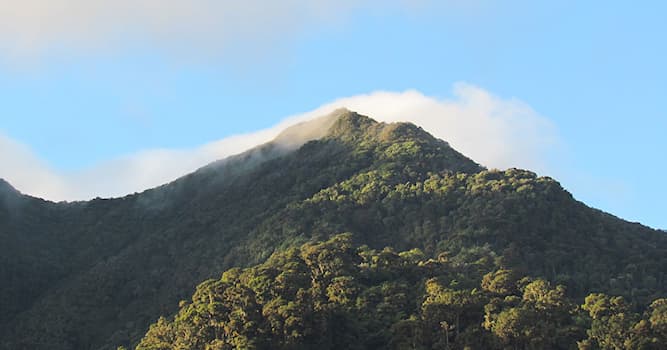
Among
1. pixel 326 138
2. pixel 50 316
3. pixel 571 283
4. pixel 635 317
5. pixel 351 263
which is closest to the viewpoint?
pixel 635 317

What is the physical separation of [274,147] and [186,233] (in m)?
30.5

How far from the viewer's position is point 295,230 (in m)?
114

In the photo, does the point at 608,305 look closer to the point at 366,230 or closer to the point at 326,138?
the point at 366,230

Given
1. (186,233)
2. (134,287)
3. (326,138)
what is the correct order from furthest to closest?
1. (326,138)
2. (186,233)
3. (134,287)

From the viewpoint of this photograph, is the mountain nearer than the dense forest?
No

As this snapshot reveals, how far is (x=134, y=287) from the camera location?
117125mm

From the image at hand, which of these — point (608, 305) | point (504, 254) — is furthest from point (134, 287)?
point (608, 305)

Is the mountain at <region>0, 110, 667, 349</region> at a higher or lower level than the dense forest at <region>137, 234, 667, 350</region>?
higher

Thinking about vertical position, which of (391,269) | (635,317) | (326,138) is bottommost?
(635,317)

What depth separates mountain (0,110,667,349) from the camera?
102312mm

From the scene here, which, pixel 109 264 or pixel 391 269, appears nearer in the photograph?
pixel 391 269

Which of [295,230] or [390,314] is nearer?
[390,314]

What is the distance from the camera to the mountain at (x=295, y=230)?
102 metres

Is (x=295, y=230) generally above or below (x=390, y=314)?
above
